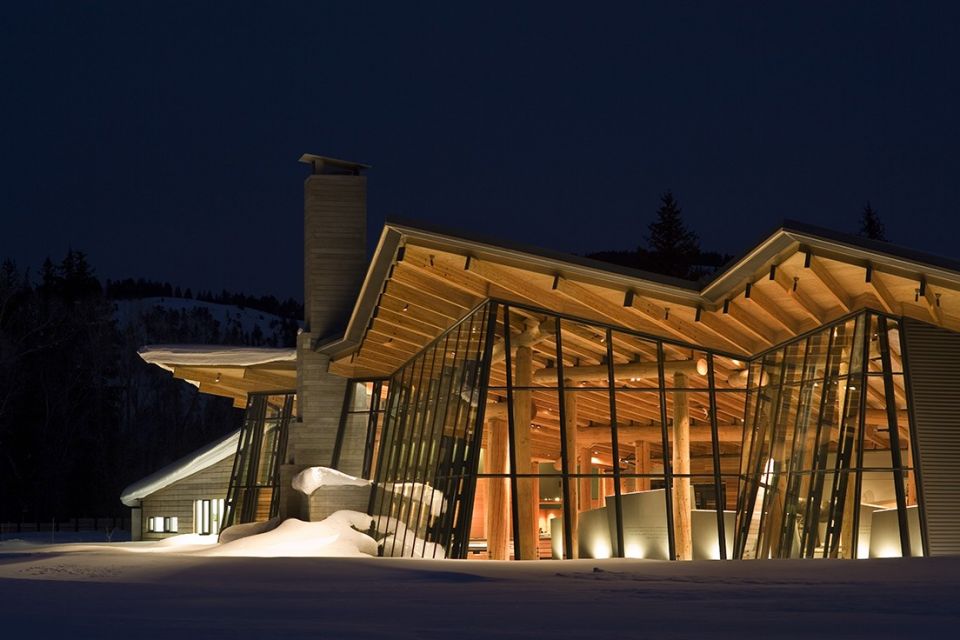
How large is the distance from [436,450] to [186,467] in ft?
59.4

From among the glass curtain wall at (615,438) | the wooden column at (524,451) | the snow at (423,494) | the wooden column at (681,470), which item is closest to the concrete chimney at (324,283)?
the snow at (423,494)

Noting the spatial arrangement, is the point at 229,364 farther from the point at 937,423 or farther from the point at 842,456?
the point at 937,423

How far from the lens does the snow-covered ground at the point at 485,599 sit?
27.9 feet

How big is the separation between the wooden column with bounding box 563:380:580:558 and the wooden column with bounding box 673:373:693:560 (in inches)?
62.9

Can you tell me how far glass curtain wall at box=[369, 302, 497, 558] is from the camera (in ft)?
68.1

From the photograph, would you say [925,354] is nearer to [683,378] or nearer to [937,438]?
[937,438]

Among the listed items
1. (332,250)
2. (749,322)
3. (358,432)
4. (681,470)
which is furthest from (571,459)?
(332,250)

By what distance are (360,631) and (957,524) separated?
37.7ft

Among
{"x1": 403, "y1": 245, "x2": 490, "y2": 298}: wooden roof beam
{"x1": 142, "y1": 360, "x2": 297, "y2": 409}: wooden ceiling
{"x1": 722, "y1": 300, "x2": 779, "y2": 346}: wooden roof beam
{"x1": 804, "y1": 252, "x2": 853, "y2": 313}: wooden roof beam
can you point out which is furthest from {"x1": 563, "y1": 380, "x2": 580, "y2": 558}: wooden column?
{"x1": 142, "y1": 360, "x2": 297, "y2": 409}: wooden ceiling

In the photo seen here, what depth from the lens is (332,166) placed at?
2920 centimetres

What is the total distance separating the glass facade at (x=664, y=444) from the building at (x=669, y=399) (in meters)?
0.04

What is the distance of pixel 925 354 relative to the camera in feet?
59.1

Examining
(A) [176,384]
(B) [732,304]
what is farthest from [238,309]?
(B) [732,304]

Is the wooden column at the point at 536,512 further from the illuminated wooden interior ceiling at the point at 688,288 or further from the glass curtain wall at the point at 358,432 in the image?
the glass curtain wall at the point at 358,432
